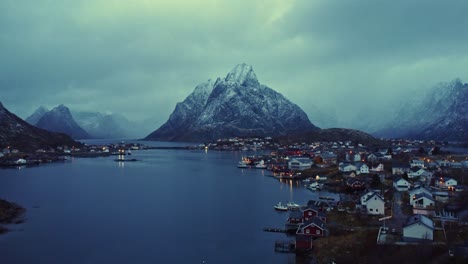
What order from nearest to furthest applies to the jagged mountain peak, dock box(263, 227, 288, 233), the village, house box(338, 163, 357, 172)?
the village < dock box(263, 227, 288, 233) < house box(338, 163, 357, 172) < the jagged mountain peak

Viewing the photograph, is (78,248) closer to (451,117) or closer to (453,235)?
(453,235)

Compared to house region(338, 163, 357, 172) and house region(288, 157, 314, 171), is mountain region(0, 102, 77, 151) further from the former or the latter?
house region(338, 163, 357, 172)

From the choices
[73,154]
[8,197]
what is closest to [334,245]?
[8,197]

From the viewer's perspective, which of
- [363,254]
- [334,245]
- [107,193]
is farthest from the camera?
[107,193]

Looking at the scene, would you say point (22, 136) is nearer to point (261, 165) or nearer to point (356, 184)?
point (261, 165)

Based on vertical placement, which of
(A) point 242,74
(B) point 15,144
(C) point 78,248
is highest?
(A) point 242,74

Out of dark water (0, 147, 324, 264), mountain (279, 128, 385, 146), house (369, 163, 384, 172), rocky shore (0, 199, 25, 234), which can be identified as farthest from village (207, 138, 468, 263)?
mountain (279, 128, 385, 146)

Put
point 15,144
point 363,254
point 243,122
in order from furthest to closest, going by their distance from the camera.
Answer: point 243,122 → point 15,144 → point 363,254

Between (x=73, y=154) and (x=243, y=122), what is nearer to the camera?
(x=73, y=154)
